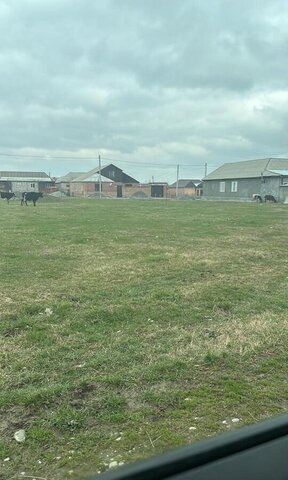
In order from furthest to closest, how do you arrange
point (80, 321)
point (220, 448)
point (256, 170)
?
point (256, 170), point (80, 321), point (220, 448)

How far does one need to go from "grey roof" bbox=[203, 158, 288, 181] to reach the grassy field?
148ft

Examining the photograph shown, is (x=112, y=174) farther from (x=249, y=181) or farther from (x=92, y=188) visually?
(x=249, y=181)

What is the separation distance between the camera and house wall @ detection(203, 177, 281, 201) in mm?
48806

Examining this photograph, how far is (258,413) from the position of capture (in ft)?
9.23

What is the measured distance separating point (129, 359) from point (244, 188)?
173 ft

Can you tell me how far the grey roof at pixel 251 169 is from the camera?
169 feet

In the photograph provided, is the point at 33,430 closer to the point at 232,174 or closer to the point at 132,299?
the point at 132,299

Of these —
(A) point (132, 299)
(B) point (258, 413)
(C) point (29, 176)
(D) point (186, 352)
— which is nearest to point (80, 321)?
(A) point (132, 299)

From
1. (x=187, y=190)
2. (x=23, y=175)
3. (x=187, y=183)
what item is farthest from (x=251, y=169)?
(x=23, y=175)

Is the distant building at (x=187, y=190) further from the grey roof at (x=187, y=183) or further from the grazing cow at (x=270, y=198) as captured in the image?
the grazing cow at (x=270, y=198)

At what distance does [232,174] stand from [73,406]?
188 ft

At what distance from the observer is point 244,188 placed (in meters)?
53.9

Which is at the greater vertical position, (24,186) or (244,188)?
(24,186)

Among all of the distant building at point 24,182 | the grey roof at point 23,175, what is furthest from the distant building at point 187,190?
the grey roof at point 23,175
